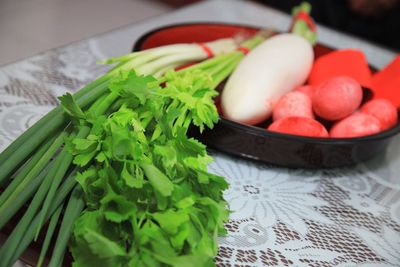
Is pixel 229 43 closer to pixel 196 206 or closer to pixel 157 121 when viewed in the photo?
pixel 157 121

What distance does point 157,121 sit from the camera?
1.77ft

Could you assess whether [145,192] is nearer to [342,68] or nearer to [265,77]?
[265,77]

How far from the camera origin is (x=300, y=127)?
27.1 inches

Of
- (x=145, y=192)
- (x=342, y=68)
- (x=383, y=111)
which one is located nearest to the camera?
(x=145, y=192)

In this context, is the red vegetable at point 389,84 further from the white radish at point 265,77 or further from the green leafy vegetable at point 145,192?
the green leafy vegetable at point 145,192

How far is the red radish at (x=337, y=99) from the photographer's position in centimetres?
72

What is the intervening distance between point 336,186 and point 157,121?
1.02 feet

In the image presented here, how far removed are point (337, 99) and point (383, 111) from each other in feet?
0.30

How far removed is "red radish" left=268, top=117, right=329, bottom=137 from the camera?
69cm

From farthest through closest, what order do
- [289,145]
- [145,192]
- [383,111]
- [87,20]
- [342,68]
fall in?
[87,20] < [342,68] < [383,111] < [289,145] < [145,192]

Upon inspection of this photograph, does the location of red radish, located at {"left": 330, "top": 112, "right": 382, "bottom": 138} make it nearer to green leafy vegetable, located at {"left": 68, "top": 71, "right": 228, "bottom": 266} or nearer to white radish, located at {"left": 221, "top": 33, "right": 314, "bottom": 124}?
white radish, located at {"left": 221, "top": 33, "right": 314, "bottom": 124}

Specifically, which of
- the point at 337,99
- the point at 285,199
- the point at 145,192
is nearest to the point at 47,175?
the point at 145,192

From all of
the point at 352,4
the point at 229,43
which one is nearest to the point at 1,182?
the point at 229,43

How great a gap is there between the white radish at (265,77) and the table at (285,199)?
0.08m
